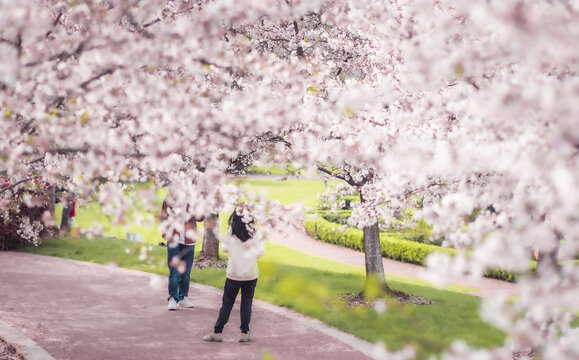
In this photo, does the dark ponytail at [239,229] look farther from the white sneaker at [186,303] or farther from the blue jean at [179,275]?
the white sneaker at [186,303]

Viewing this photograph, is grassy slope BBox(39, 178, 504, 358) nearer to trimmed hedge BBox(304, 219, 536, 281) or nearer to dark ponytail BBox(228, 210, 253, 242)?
dark ponytail BBox(228, 210, 253, 242)

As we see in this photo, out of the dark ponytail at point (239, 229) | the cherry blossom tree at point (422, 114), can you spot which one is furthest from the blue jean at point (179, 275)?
the cherry blossom tree at point (422, 114)

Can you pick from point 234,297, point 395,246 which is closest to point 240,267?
point 234,297

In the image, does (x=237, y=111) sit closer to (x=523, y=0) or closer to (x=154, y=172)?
(x=154, y=172)

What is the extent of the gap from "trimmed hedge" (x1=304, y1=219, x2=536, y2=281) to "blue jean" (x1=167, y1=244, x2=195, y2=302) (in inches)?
221

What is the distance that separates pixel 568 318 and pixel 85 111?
3.11 metres

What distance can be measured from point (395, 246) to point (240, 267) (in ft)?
34.9

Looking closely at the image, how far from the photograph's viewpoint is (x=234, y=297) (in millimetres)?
8133

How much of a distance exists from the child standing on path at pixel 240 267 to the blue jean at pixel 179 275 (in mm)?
1666

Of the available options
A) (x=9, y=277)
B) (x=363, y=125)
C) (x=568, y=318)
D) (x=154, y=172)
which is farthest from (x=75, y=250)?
(x=568, y=318)

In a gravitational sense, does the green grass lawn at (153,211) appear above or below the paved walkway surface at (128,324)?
above

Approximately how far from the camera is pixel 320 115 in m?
7.64

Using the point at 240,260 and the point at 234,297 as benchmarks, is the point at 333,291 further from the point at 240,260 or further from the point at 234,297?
the point at 240,260

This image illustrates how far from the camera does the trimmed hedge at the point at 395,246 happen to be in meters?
15.5
